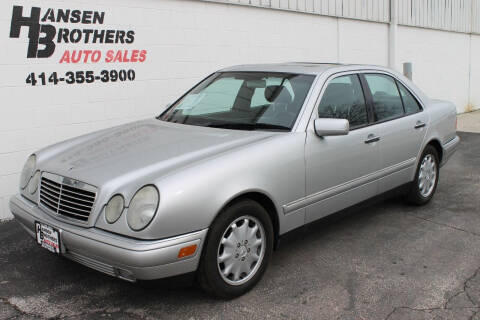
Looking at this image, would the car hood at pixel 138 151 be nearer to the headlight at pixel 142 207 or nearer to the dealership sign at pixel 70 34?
the headlight at pixel 142 207

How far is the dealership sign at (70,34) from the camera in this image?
5547 mm

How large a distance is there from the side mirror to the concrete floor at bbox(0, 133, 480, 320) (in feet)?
2.46

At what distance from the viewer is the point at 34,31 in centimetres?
557

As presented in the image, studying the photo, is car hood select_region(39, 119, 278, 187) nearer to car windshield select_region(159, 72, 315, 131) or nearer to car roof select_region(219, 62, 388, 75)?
car windshield select_region(159, 72, 315, 131)

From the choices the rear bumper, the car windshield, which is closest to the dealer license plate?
the car windshield

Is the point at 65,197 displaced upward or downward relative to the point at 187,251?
upward

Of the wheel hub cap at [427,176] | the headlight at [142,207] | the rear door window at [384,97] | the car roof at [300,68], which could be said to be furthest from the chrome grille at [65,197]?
the wheel hub cap at [427,176]

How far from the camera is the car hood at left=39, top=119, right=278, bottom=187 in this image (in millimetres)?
3268

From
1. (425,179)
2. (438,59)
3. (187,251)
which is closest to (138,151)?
(187,251)

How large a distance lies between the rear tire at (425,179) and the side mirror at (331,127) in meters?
1.79

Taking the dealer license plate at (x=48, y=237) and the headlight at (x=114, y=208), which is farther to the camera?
the dealer license plate at (x=48, y=237)

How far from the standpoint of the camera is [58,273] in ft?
12.9

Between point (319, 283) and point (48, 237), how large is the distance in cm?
190

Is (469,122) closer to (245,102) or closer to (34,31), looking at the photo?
(245,102)
